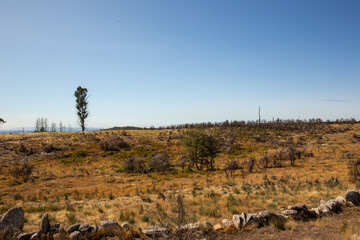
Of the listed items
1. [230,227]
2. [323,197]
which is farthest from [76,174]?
[323,197]

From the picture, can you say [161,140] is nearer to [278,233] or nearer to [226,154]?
[226,154]

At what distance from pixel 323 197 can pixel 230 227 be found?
7759 mm

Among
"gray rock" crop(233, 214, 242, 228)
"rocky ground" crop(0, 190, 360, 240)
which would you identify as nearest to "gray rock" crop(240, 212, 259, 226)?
"rocky ground" crop(0, 190, 360, 240)

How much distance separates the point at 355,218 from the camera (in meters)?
8.21

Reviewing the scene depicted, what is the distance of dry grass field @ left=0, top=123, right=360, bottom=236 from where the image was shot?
34.0ft

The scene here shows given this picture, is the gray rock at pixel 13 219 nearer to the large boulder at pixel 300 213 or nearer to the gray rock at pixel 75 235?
the gray rock at pixel 75 235

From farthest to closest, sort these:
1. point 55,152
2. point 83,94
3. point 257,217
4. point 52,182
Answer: point 83,94
point 55,152
point 52,182
point 257,217

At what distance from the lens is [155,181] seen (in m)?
21.2

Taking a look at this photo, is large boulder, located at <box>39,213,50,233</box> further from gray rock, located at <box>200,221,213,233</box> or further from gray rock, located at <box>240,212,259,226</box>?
gray rock, located at <box>240,212,259,226</box>

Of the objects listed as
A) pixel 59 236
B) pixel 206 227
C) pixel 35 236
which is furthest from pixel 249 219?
pixel 35 236

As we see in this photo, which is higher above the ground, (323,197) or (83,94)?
(83,94)

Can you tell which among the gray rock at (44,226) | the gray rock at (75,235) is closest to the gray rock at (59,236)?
the gray rock at (75,235)

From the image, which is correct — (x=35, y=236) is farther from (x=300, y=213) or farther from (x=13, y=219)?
(x=300, y=213)

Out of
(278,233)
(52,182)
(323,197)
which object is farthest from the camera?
(52,182)
